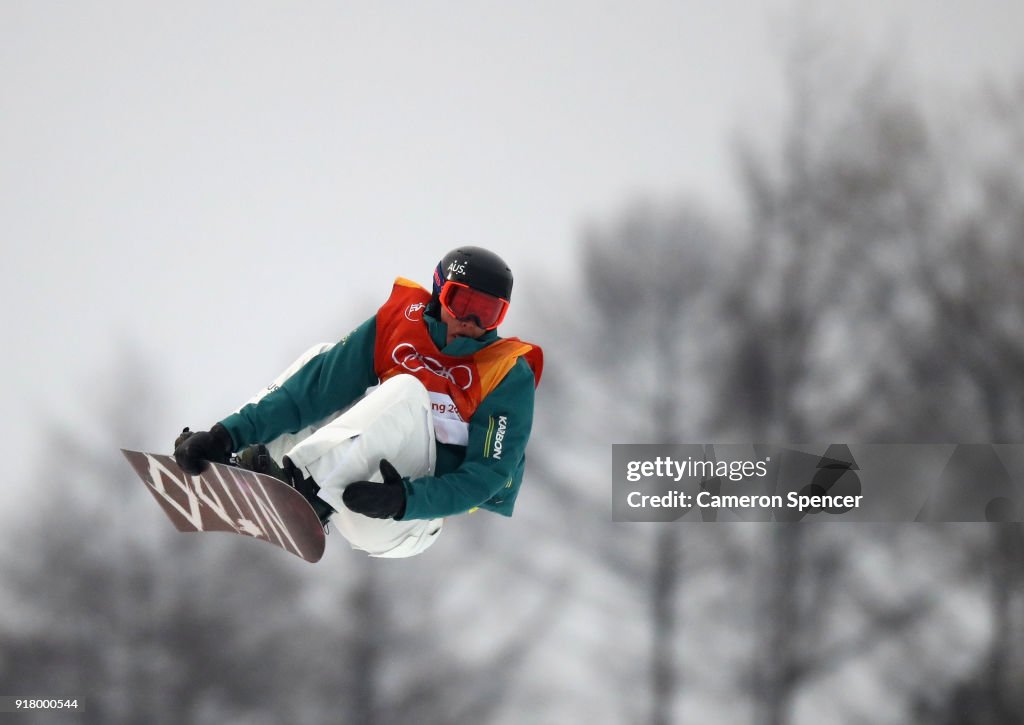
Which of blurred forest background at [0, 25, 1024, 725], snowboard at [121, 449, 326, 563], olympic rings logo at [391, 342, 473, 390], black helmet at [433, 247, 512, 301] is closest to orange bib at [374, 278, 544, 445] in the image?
olympic rings logo at [391, 342, 473, 390]

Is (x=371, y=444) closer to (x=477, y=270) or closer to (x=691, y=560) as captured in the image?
(x=477, y=270)

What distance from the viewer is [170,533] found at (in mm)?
9602

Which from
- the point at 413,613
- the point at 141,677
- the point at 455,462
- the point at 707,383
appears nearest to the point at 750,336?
the point at 707,383

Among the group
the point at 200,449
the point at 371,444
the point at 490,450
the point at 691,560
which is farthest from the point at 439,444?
the point at 691,560

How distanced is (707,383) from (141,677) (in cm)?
616

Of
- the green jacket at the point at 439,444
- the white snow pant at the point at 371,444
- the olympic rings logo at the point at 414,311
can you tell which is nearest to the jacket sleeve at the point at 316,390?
the green jacket at the point at 439,444

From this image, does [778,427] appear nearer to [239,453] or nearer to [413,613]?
[413,613]

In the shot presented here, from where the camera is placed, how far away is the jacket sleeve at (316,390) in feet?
10.1

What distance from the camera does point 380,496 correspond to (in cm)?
267

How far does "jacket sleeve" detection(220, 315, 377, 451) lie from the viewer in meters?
3.07

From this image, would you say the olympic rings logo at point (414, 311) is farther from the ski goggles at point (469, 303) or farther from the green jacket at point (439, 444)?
the ski goggles at point (469, 303)

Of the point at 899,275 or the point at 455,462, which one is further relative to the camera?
the point at 899,275

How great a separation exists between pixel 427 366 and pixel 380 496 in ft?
1.63
